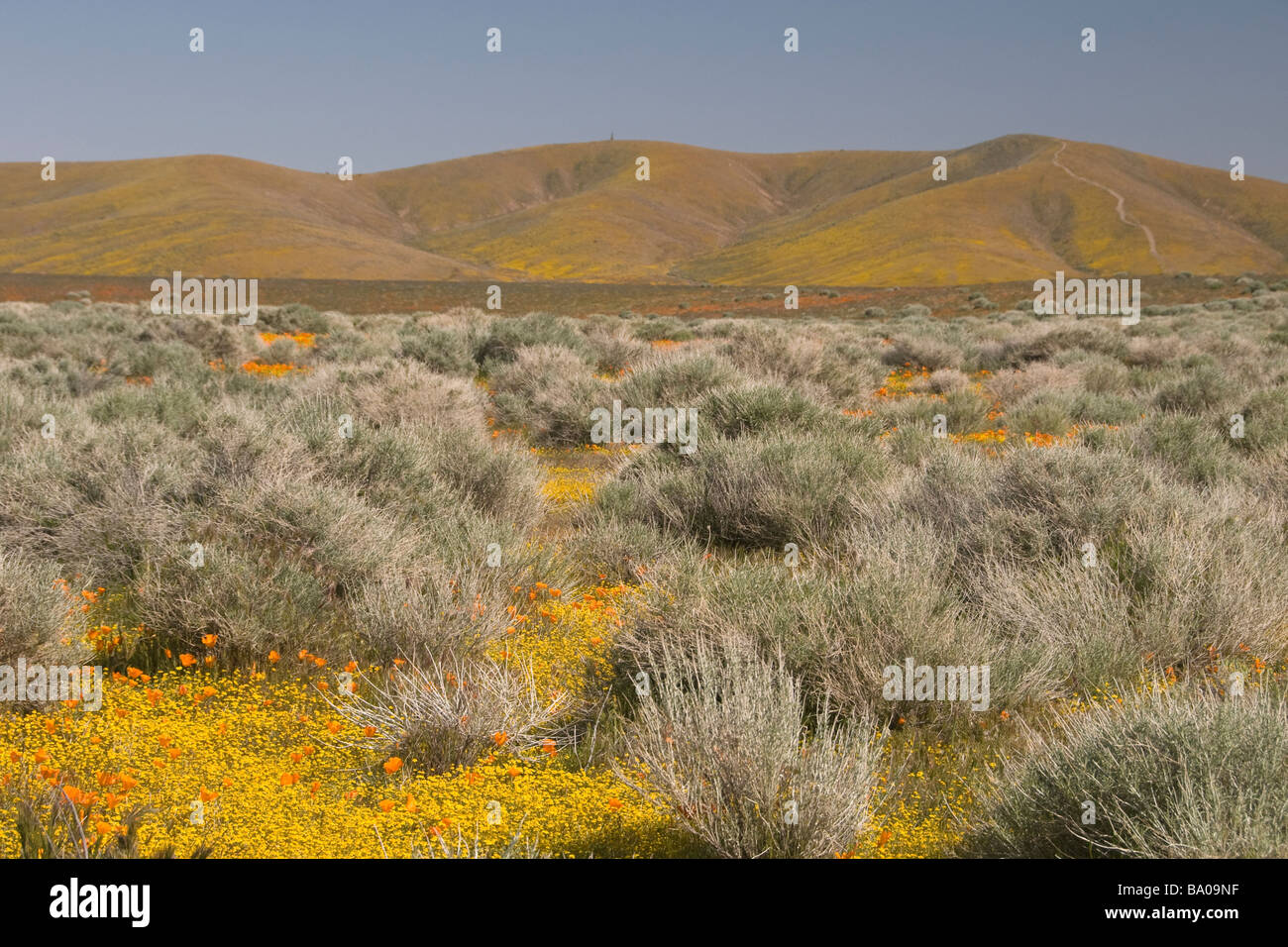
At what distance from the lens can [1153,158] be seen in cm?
15238

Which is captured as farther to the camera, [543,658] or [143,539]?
Result: [143,539]

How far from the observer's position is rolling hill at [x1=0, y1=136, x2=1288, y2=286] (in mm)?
100812

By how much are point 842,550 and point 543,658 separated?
247cm

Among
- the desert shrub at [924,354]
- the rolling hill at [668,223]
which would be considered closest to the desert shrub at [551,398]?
the desert shrub at [924,354]

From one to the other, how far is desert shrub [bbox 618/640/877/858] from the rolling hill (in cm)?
9330

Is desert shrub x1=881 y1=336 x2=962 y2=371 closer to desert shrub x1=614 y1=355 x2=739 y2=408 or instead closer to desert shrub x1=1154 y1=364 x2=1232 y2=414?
desert shrub x1=1154 y1=364 x2=1232 y2=414

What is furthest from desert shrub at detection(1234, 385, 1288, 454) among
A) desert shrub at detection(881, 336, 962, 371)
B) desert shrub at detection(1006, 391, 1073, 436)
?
desert shrub at detection(881, 336, 962, 371)

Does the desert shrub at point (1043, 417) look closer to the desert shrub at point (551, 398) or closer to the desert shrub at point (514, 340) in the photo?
the desert shrub at point (551, 398)

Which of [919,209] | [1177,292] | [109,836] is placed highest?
[919,209]

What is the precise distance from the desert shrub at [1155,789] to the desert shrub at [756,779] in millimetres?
518

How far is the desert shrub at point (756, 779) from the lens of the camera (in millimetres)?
2771

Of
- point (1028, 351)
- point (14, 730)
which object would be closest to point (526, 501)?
point (14, 730)

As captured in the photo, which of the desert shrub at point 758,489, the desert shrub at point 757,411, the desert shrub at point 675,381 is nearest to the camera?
the desert shrub at point 758,489
